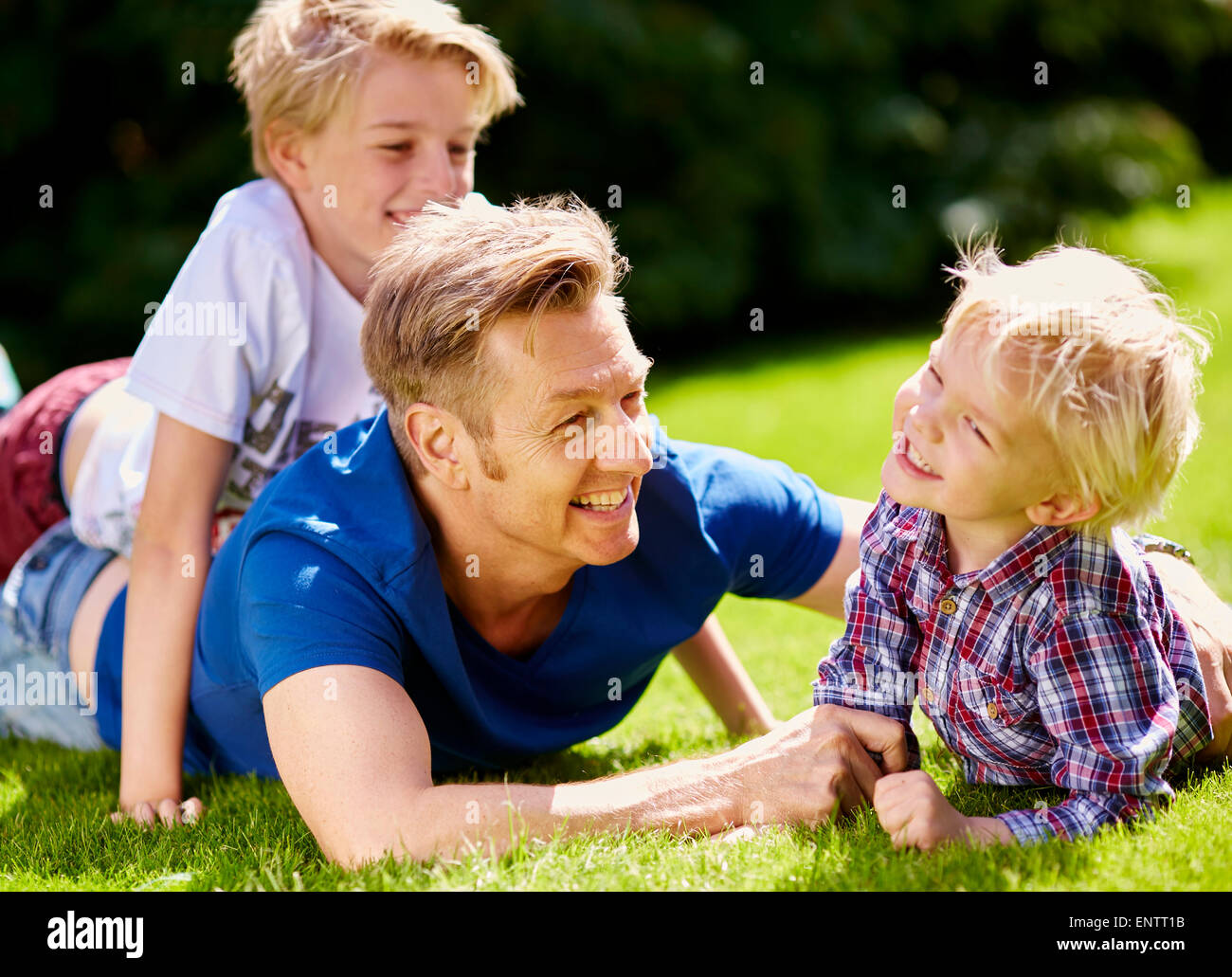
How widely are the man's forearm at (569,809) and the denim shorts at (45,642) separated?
1.68 meters

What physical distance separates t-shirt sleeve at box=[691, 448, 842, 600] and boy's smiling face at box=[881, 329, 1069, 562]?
0.67 metres

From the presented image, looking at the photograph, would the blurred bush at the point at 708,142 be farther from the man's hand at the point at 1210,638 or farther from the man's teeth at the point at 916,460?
the man's teeth at the point at 916,460

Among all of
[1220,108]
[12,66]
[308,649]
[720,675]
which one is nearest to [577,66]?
[12,66]

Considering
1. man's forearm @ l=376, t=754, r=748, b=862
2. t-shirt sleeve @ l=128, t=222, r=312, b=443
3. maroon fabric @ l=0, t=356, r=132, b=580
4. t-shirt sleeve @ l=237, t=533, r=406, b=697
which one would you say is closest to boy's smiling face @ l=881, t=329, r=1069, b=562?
man's forearm @ l=376, t=754, r=748, b=862

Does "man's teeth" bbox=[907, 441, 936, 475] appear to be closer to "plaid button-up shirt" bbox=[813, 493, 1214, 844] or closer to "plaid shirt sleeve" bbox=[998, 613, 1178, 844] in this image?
"plaid button-up shirt" bbox=[813, 493, 1214, 844]

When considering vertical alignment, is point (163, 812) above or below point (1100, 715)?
below

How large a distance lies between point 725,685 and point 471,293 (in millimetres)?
1400

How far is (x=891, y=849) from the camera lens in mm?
2248

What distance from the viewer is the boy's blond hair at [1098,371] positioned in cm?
211

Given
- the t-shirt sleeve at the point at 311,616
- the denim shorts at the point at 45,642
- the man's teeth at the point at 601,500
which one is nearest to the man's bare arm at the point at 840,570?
the man's teeth at the point at 601,500

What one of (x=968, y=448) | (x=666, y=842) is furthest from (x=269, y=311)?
(x=968, y=448)

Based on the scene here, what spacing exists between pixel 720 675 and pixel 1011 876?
140 cm

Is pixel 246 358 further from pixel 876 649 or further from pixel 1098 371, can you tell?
pixel 1098 371

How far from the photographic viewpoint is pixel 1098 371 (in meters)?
2.12
